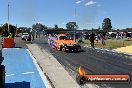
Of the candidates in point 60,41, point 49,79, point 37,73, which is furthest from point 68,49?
point 49,79

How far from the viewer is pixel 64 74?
15.1 metres

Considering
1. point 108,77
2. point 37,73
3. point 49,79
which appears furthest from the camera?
point 37,73

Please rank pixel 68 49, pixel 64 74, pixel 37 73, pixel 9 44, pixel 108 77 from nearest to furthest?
pixel 108 77 < pixel 64 74 < pixel 37 73 < pixel 68 49 < pixel 9 44

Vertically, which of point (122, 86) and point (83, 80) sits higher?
point (83, 80)

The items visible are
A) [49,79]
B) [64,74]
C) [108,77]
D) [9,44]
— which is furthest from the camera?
[9,44]

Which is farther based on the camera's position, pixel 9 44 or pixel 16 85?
pixel 9 44

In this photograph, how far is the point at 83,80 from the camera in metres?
6.48

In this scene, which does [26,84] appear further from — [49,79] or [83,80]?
[83,80]

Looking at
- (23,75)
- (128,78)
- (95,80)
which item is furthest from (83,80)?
(23,75)

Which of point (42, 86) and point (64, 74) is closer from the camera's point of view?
point (42, 86)

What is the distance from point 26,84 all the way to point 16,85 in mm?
429

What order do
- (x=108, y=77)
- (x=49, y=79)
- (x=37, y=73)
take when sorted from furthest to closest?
(x=37, y=73) → (x=49, y=79) → (x=108, y=77)

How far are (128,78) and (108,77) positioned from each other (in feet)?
1.37

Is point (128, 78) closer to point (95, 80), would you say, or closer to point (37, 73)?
point (95, 80)
